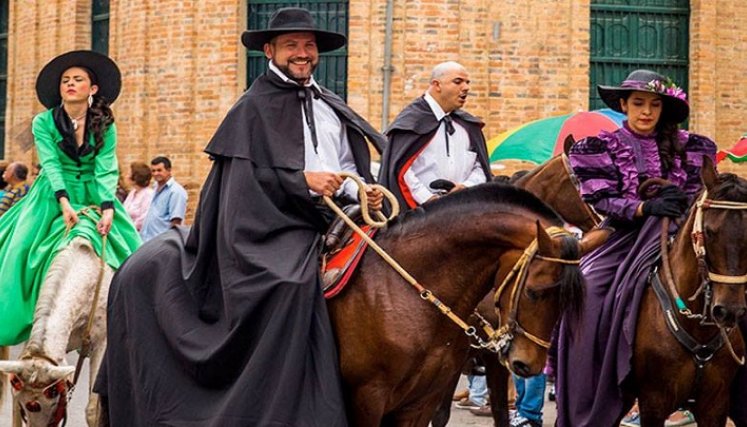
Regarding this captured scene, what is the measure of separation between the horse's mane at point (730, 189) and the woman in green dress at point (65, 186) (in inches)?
168

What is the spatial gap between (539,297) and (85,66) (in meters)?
4.73

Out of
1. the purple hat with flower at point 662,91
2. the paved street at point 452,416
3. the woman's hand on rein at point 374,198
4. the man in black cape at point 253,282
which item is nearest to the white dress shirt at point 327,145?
the man in black cape at point 253,282

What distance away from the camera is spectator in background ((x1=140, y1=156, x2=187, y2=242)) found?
53.3ft

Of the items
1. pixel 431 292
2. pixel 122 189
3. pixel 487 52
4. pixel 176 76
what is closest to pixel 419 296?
pixel 431 292

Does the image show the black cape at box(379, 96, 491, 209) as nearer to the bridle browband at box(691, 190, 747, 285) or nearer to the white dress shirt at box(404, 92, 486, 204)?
the white dress shirt at box(404, 92, 486, 204)

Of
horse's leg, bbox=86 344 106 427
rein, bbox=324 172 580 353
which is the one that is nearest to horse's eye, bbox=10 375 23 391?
horse's leg, bbox=86 344 106 427

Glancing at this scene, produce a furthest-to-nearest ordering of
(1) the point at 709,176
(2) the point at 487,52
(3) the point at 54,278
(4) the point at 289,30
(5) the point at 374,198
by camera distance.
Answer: (2) the point at 487,52, (3) the point at 54,278, (1) the point at 709,176, (4) the point at 289,30, (5) the point at 374,198

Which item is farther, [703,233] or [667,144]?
[667,144]

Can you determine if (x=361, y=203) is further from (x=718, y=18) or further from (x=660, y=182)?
(x=718, y=18)

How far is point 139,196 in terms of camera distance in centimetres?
1672

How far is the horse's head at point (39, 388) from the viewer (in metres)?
8.04

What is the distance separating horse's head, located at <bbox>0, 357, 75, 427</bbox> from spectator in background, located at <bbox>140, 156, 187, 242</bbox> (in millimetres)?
7896

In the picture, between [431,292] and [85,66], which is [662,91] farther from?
[85,66]

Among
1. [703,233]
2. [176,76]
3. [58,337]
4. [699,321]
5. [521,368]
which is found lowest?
[58,337]
